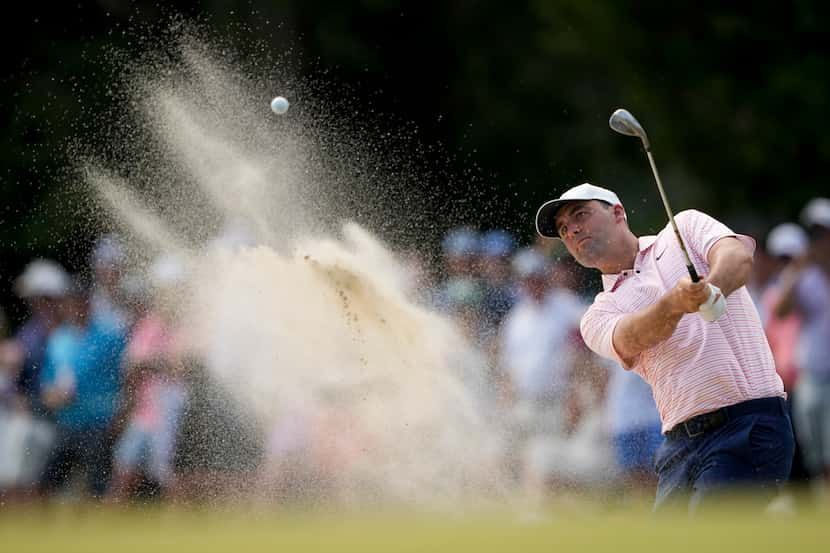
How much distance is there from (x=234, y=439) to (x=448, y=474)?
1.82 m

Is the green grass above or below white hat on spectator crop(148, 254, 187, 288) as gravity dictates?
below

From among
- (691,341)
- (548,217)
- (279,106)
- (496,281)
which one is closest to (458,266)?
(496,281)

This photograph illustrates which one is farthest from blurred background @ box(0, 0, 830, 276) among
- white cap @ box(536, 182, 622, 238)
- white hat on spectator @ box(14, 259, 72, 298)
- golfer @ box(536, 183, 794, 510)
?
golfer @ box(536, 183, 794, 510)

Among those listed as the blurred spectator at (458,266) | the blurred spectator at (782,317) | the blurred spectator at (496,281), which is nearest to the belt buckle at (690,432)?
the blurred spectator at (458,266)

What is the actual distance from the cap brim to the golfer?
1.55 feet

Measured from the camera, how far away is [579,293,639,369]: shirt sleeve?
253 inches

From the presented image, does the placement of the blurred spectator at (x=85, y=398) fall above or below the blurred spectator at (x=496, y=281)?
below

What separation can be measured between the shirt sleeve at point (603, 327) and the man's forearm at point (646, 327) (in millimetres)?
73

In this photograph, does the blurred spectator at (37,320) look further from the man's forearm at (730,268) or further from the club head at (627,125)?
the man's forearm at (730,268)

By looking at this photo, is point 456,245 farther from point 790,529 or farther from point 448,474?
point 790,529

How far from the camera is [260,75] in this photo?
1581 cm

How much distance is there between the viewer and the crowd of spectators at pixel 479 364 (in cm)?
1093

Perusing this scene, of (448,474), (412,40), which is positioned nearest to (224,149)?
(448,474)

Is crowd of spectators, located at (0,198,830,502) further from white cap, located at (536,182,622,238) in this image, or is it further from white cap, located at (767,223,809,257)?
white cap, located at (536,182,622,238)
